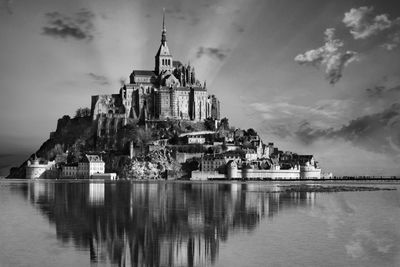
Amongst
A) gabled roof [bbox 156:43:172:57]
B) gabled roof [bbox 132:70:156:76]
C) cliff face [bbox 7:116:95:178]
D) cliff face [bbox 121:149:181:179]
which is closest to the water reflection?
cliff face [bbox 121:149:181:179]

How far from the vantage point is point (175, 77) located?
13225cm

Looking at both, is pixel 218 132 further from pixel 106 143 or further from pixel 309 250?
pixel 309 250

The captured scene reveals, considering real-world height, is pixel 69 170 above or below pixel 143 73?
below

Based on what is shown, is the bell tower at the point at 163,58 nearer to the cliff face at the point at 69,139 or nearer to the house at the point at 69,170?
the cliff face at the point at 69,139

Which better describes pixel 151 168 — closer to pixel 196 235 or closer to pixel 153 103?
pixel 153 103

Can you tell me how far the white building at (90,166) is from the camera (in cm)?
11190

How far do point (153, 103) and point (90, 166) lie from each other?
21765 mm

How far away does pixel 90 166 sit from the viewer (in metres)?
112

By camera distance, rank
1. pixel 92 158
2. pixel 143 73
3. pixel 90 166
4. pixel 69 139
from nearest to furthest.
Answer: pixel 90 166, pixel 92 158, pixel 69 139, pixel 143 73

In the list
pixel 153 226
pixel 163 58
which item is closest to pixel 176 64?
pixel 163 58

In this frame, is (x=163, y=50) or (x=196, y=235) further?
(x=163, y=50)

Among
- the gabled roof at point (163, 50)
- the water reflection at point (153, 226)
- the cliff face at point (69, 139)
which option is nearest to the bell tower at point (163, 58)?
the gabled roof at point (163, 50)

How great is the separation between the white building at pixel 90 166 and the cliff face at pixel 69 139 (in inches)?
320

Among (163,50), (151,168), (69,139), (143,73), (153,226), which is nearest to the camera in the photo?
(153,226)
